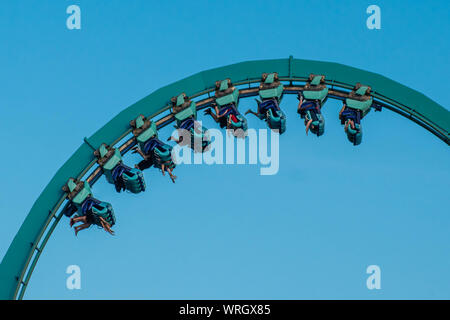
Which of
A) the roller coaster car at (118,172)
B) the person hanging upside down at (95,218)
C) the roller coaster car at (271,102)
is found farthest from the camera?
the roller coaster car at (271,102)

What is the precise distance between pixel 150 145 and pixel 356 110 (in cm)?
765

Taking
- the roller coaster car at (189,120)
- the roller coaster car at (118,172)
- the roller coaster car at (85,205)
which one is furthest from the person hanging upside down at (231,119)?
the roller coaster car at (85,205)

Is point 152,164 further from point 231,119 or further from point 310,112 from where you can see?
point 310,112

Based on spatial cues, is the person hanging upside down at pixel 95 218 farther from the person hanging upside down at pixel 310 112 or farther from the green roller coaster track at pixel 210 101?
the person hanging upside down at pixel 310 112

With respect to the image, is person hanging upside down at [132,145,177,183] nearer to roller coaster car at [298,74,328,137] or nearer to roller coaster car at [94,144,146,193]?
roller coaster car at [94,144,146,193]

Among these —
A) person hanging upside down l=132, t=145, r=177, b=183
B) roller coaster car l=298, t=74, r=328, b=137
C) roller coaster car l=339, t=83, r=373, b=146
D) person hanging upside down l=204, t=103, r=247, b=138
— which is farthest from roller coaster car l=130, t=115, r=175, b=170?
roller coaster car l=339, t=83, r=373, b=146

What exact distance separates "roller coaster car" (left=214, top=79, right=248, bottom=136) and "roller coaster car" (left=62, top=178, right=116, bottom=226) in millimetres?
5294

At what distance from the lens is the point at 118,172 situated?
100ft

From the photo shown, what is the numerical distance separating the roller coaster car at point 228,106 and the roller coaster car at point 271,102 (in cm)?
85

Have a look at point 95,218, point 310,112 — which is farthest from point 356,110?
point 95,218

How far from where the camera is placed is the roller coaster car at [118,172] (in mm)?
30312
